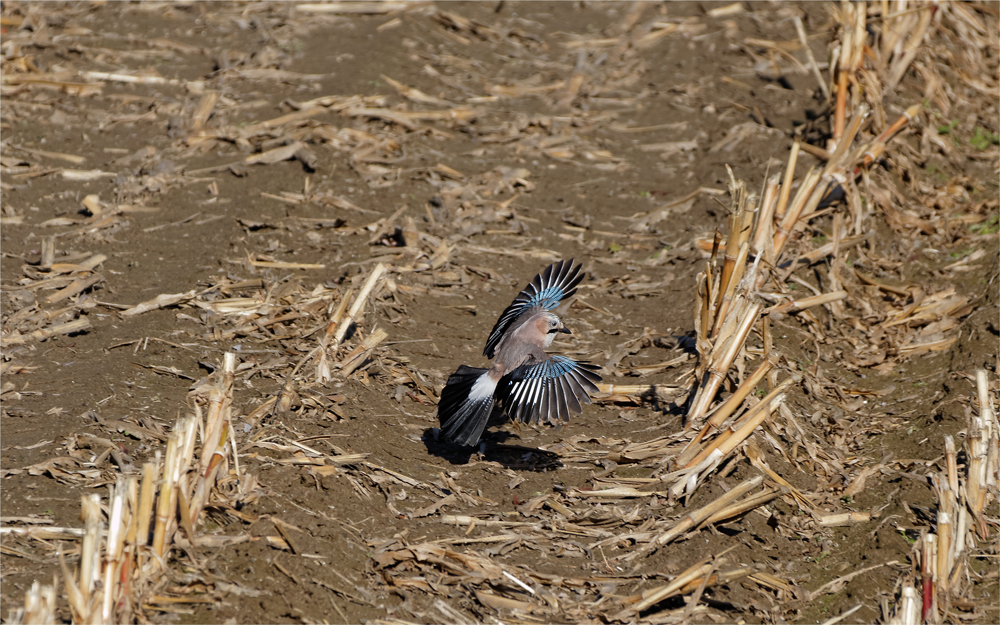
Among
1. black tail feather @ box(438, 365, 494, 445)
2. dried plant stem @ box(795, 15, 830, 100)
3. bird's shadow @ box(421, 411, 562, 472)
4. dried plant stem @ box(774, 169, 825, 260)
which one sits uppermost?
dried plant stem @ box(795, 15, 830, 100)

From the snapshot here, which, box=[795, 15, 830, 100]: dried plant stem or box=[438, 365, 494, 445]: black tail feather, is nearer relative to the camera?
box=[438, 365, 494, 445]: black tail feather

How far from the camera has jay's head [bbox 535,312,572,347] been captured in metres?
6.24

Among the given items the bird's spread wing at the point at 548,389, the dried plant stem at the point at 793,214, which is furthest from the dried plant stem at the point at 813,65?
the bird's spread wing at the point at 548,389

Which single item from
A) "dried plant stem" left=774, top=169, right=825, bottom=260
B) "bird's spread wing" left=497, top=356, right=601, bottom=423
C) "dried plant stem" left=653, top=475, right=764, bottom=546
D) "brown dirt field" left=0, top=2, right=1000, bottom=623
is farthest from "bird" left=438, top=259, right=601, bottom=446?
"dried plant stem" left=774, top=169, right=825, bottom=260

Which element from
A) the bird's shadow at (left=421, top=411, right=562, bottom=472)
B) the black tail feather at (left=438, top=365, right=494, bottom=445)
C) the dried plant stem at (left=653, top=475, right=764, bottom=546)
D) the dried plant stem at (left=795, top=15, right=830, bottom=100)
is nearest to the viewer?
the dried plant stem at (left=653, top=475, right=764, bottom=546)

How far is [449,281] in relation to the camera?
25.2ft

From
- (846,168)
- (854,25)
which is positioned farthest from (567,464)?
(854,25)

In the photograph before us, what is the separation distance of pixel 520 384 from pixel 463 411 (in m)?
0.39

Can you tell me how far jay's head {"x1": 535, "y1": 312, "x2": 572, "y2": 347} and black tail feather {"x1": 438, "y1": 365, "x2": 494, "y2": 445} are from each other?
569 mm

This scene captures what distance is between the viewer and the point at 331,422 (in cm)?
565

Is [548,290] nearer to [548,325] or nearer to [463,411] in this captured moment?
[548,325]

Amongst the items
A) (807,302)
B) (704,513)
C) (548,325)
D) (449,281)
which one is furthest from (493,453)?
(807,302)

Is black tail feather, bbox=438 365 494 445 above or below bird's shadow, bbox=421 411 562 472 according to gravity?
above

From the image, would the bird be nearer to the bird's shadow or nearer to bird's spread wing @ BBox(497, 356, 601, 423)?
bird's spread wing @ BBox(497, 356, 601, 423)
